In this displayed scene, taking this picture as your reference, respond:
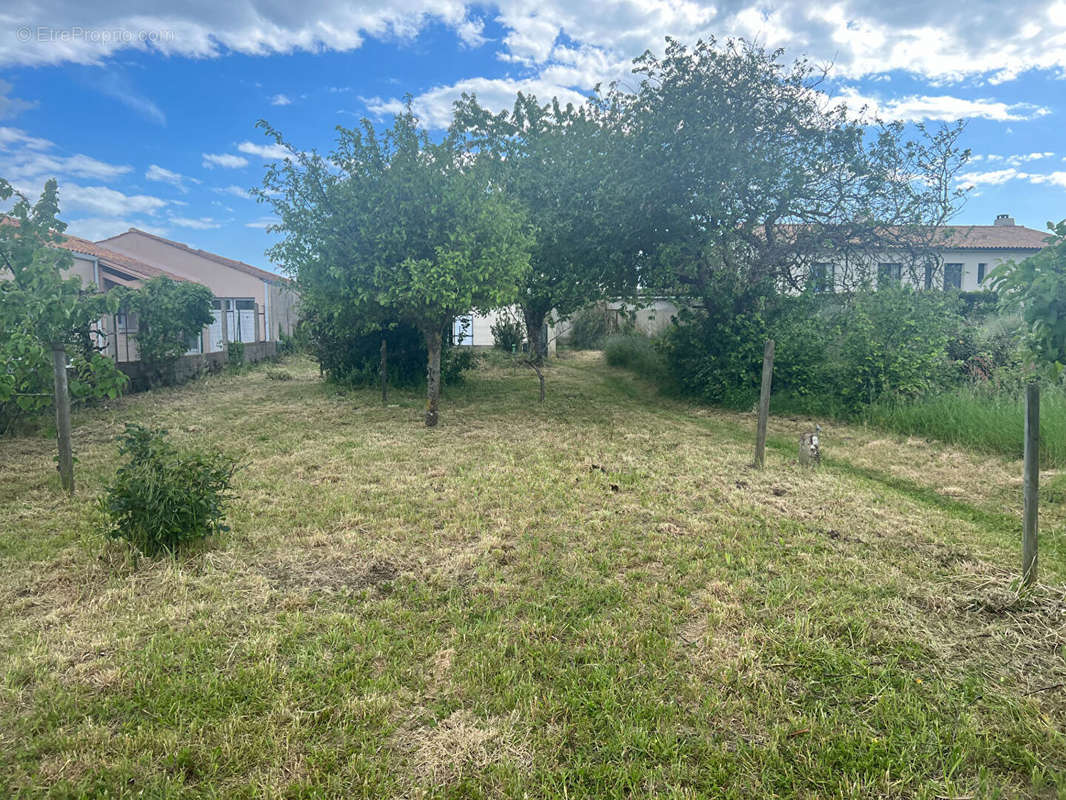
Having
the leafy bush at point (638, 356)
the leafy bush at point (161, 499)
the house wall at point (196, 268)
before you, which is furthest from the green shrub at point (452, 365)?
the house wall at point (196, 268)

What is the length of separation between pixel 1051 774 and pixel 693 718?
1.22m

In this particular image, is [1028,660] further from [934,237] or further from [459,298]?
[934,237]

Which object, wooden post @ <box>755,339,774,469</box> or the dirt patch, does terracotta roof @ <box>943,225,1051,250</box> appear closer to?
wooden post @ <box>755,339,774,469</box>

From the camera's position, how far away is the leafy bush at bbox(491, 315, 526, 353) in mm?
21438

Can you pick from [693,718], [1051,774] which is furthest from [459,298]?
[1051,774]

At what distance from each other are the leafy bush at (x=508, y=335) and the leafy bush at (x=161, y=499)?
1732cm

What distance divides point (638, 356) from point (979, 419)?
367 inches

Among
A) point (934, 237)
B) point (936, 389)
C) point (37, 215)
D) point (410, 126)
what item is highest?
point (410, 126)

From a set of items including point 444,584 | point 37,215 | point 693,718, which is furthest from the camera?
point 37,215

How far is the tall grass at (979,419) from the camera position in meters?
6.79

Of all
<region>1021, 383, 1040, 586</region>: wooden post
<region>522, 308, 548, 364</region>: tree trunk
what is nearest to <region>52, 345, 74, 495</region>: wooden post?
<region>1021, 383, 1040, 586</region>: wooden post

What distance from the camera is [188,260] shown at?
2308 cm

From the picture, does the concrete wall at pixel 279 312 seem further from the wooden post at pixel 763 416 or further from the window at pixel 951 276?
the window at pixel 951 276

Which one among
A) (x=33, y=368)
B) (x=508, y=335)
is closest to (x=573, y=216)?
(x=33, y=368)
